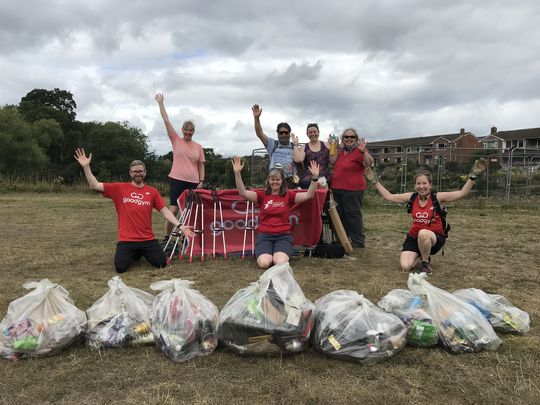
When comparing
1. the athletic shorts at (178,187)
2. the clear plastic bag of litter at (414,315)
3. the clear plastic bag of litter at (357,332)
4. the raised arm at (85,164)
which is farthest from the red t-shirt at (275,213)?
the clear plastic bag of litter at (357,332)

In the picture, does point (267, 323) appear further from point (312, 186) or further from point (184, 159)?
point (184, 159)

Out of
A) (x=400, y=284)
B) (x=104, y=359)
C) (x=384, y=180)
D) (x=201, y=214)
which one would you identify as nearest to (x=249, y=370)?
(x=104, y=359)

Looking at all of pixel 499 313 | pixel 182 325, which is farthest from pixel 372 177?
pixel 182 325

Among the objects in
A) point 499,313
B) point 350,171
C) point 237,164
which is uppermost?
point 237,164

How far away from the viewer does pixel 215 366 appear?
2688mm

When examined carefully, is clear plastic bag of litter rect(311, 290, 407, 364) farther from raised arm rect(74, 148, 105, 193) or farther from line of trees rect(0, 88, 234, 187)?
line of trees rect(0, 88, 234, 187)

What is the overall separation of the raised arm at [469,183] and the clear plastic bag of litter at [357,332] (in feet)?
8.05

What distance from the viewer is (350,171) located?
6355mm

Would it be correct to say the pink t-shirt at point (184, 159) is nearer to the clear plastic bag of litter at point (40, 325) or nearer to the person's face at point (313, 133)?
the person's face at point (313, 133)

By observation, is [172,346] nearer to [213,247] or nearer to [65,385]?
[65,385]

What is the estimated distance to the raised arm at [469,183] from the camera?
15.1ft

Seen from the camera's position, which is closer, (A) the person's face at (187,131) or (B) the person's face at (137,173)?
(B) the person's face at (137,173)

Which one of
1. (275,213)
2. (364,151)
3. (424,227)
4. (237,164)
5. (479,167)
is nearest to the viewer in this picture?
(479,167)

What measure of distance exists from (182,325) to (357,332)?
3.83ft
